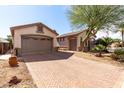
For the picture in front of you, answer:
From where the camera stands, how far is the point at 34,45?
613 inches

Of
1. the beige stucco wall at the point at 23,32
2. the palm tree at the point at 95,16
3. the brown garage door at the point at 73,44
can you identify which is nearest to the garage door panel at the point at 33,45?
the beige stucco wall at the point at 23,32

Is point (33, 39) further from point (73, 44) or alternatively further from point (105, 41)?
point (105, 41)

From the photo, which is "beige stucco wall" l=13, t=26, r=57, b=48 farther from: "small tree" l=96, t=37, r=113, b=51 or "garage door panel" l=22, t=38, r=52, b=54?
"small tree" l=96, t=37, r=113, b=51

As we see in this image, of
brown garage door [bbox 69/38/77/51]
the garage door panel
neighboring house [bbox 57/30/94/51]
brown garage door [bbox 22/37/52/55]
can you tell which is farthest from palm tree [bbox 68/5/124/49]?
brown garage door [bbox 69/38/77/51]

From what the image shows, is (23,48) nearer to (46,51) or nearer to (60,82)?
(46,51)

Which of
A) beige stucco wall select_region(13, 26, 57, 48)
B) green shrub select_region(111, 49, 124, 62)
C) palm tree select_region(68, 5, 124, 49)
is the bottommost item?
green shrub select_region(111, 49, 124, 62)

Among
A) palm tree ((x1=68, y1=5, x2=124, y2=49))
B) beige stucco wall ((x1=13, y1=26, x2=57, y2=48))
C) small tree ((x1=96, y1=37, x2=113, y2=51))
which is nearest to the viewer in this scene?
palm tree ((x1=68, y1=5, x2=124, y2=49))

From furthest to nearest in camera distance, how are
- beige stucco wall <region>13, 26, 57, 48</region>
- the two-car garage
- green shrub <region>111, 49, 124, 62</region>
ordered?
the two-car garage
beige stucco wall <region>13, 26, 57, 48</region>
green shrub <region>111, 49, 124, 62</region>

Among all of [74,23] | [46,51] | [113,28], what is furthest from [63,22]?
[113,28]

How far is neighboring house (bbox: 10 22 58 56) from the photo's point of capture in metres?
14.9

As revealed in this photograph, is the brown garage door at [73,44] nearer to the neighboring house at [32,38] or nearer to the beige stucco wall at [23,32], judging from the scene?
the neighboring house at [32,38]

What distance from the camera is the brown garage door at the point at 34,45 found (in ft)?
49.6

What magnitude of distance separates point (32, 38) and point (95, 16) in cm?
650

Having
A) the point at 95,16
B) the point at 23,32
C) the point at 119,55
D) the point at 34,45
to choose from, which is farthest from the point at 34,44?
the point at 119,55
